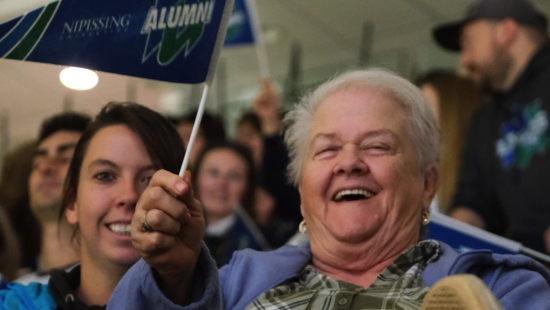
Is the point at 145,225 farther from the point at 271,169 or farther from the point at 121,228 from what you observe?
the point at 271,169

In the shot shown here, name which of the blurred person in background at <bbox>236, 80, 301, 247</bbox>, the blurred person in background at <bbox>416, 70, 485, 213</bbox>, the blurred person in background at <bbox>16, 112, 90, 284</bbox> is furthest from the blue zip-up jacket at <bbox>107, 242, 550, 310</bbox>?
the blurred person in background at <bbox>416, 70, 485, 213</bbox>

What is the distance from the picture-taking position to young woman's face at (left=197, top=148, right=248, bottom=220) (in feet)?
8.89

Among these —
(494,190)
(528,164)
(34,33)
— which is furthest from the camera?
(494,190)

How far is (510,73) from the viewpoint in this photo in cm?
275

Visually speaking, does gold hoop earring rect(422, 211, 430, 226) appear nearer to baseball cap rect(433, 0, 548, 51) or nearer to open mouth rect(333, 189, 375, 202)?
open mouth rect(333, 189, 375, 202)

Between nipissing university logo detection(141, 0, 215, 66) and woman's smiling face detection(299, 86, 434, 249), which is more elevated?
nipissing university logo detection(141, 0, 215, 66)

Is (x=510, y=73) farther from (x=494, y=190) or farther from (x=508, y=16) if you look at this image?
(x=494, y=190)

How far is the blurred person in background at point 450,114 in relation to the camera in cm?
268

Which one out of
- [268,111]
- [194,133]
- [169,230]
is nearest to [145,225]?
[169,230]

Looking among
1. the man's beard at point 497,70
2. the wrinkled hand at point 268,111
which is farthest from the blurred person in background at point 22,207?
the wrinkled hand at point 268,111

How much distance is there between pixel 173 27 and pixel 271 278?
0.52 m

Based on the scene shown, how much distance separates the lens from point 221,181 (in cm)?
280

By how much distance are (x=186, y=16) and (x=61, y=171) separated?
517 mm

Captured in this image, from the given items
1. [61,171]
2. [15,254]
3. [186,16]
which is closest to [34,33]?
[186,16]
